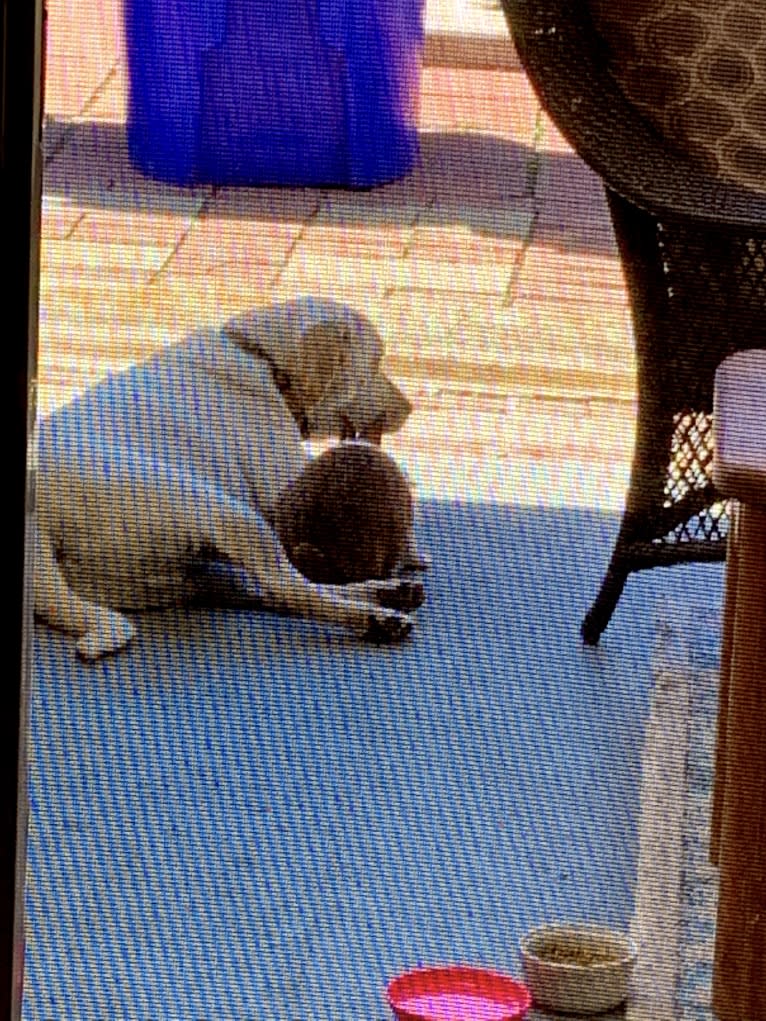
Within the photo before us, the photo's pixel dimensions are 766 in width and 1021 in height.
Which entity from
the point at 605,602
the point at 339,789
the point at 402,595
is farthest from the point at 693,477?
the point at 339,789

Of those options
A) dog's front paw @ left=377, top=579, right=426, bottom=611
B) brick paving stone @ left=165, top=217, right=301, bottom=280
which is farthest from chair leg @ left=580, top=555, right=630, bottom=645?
brick paving stone @ left=165, top=217, right=301, bottom=280

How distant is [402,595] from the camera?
1745 mm

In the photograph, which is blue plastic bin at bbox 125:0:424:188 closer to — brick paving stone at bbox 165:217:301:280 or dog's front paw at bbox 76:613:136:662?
brick paving stone at bbox 165:217:301:280

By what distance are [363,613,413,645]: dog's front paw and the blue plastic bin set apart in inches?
14.8

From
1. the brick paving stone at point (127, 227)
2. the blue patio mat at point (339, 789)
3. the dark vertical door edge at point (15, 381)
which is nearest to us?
the dark vertical door edge at point (15, 381)

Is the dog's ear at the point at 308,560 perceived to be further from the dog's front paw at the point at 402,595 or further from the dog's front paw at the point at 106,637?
the dog's front paw at the point at 106,637

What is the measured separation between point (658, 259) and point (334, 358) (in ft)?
0.88

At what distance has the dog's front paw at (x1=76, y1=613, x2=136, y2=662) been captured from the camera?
1731 millimetres

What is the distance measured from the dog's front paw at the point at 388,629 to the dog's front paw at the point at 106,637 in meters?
0.21

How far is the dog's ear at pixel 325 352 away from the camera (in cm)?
165

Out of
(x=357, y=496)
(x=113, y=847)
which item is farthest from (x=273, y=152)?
(x=113, y=847)

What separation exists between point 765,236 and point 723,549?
0.26m

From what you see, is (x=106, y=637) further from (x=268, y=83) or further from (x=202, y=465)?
(x=268, y=83)

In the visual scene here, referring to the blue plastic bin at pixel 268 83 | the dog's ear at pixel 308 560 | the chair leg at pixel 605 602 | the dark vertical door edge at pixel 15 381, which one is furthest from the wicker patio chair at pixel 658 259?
the dark vertical door edge at pixel 15 381
